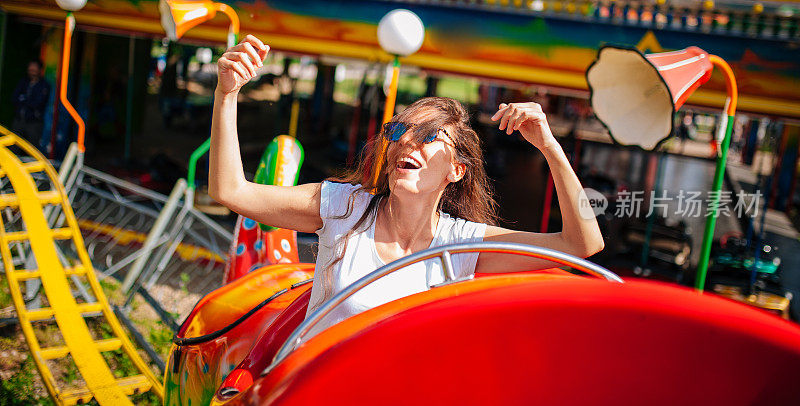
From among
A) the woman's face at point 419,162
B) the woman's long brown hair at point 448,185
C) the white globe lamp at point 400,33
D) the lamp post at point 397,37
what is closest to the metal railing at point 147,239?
the lamp post at point 397,37

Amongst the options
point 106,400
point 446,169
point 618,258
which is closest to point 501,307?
point 446,169

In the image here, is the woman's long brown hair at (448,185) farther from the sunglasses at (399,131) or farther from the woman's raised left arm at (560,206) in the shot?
the woman's raised left arm at (560,206)

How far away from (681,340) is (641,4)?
476 cm

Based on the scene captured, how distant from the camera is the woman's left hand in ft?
4.60

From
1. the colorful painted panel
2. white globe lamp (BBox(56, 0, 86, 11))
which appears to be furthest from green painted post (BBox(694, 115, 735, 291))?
white globe lamp (BBox(56, 0, 86, 11))

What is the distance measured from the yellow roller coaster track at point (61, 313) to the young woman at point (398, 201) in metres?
1.50

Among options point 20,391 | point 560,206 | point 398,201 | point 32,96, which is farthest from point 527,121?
point 32,96

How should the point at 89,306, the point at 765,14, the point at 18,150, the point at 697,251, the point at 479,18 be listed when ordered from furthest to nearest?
1. the point at 697,251
2. the point at 18,150
3. the point at 479,18
4. the point at 765,14
5. the point at 89,306

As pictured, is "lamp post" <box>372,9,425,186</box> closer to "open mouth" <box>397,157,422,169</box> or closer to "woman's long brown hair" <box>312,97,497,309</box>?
"woman's long brown hair" <box>312,97,497,309</box>

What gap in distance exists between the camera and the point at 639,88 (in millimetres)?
2359

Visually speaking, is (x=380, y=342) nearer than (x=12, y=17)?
Yes

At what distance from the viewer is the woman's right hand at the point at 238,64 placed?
1369 mm

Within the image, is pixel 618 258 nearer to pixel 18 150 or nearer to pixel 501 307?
pixel 501 307

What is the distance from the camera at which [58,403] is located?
2.53m
